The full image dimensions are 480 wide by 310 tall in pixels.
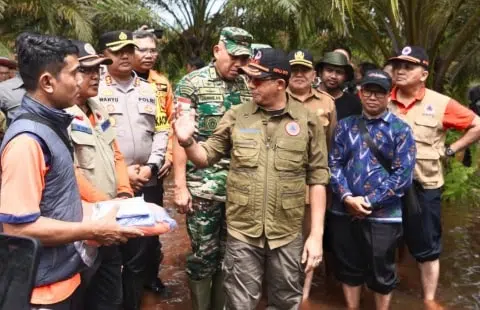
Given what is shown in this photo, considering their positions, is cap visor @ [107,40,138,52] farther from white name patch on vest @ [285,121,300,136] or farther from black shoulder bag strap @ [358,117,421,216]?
black shoulder bag strap @ [358,117,421,216]

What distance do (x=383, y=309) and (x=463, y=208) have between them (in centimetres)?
427

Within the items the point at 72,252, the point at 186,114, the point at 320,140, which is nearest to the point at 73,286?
the point at 72,252

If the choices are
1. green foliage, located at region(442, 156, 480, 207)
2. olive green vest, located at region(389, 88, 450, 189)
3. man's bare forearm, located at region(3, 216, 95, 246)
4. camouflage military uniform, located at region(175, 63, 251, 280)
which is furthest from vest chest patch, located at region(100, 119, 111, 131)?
green foliage, located at region(442, 156, 480, 207)


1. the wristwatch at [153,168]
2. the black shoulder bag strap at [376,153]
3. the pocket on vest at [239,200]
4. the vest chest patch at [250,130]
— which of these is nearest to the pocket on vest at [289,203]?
the pocket on vest at [239,200]

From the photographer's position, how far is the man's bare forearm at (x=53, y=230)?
7.69ft

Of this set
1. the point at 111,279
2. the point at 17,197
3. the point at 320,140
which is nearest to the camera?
the point at 17,197

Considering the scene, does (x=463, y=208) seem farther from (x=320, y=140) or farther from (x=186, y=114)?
(x=186, y=114)

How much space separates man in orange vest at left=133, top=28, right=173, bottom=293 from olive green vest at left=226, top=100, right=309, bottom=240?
1.25m

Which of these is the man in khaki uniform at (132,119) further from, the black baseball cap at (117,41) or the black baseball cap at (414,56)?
the black baseball cap at (414,56)

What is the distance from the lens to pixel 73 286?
8.62 ft

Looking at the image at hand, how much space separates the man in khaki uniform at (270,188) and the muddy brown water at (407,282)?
1.24 metres

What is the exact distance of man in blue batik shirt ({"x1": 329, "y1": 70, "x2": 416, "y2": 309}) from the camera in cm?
415

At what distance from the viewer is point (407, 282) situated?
209 inches

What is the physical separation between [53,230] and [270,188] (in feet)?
4.75
